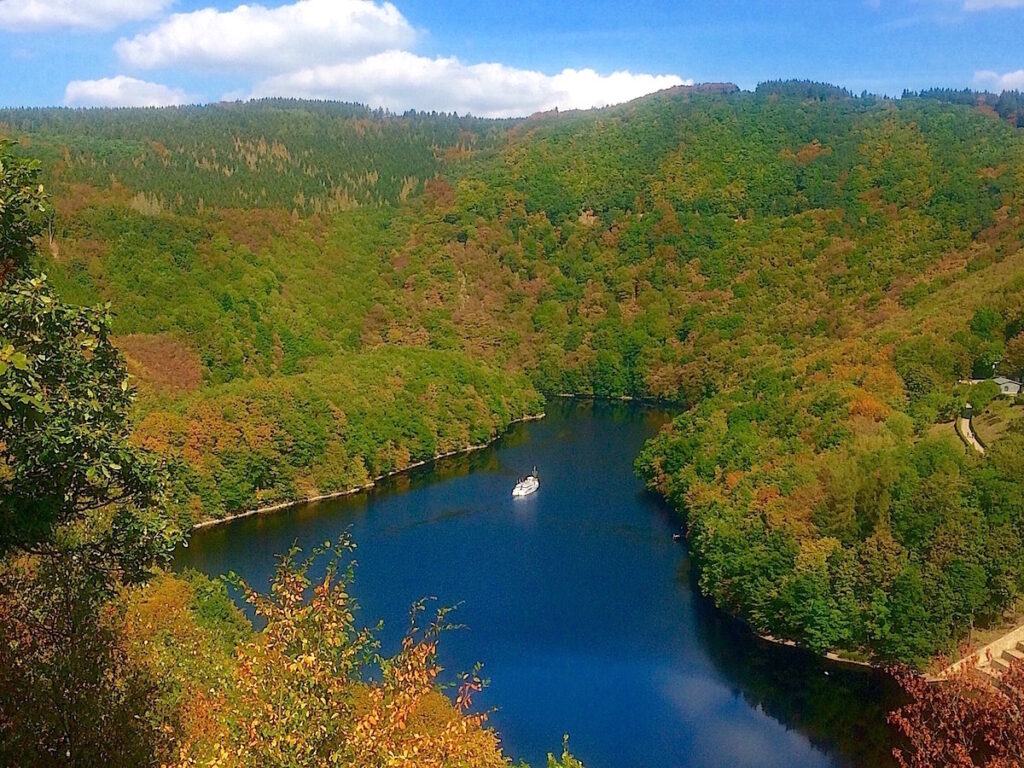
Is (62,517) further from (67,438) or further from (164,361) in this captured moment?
(164,361)

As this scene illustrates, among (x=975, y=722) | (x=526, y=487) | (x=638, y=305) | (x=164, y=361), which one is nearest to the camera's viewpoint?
(x=975, y=722)

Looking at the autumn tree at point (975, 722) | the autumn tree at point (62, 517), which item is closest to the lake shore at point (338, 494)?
the autumn tree at point (62, 517)

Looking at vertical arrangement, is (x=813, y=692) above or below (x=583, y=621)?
above

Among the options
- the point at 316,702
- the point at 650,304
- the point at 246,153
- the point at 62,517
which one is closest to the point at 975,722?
the point at 316,702

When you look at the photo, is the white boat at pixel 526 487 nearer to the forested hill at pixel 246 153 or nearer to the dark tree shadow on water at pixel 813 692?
the dark tree shadow on water at pixel 813 692

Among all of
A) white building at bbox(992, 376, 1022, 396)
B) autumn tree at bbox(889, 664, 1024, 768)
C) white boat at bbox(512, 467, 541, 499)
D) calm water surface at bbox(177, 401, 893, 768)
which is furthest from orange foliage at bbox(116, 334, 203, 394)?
autumn tree at bbox(889, 664, 1024, 768)

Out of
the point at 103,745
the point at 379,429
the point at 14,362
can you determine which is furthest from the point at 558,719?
the point at 379,429

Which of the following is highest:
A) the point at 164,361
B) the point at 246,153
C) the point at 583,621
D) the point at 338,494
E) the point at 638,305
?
the point at 246,153
